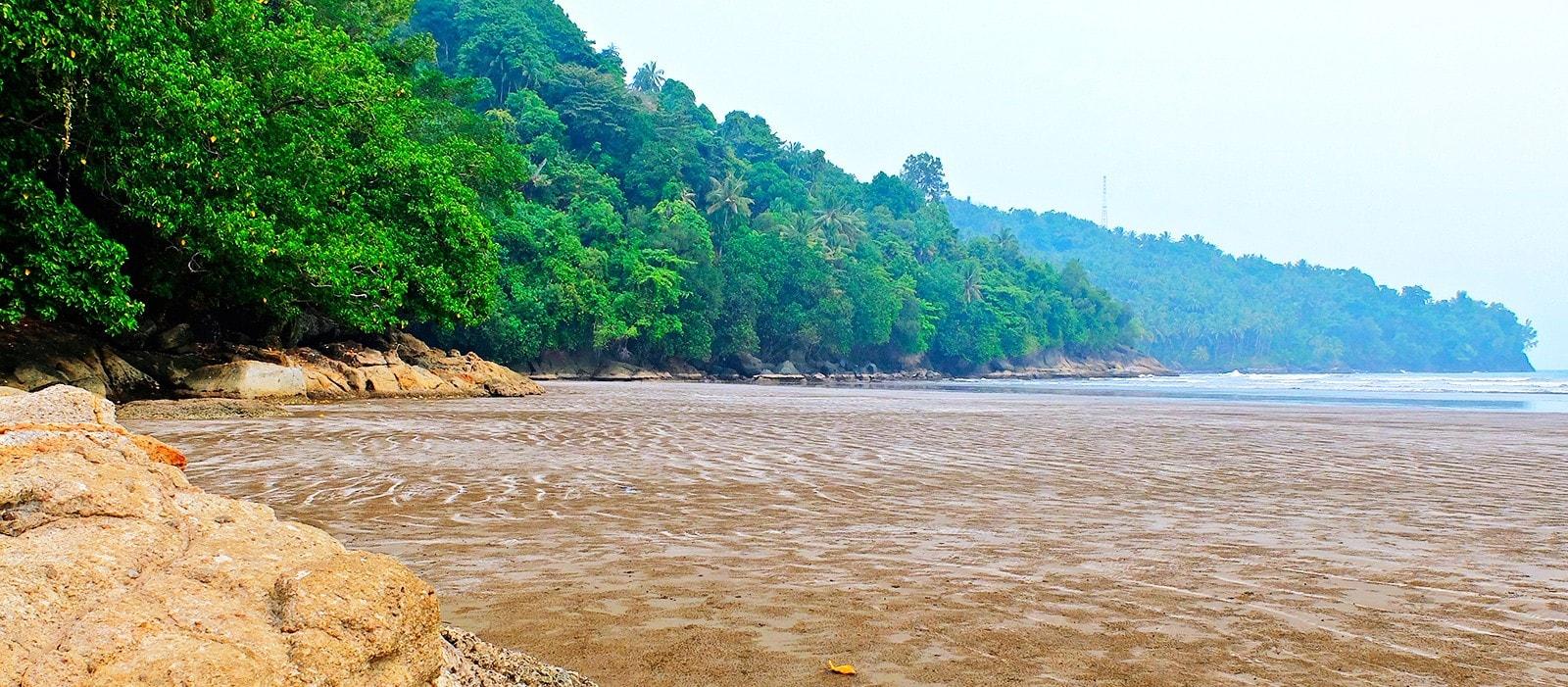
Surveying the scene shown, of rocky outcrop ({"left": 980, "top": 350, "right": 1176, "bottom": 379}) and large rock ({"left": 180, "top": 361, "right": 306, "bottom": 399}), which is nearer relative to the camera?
large rock ({"left": 180, "top": 361, "right": 306, "bottom": 399})

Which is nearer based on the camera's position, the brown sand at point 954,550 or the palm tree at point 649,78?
the brown sand at point 954,550

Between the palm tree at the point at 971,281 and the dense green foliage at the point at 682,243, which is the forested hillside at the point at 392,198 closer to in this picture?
the dense green foliage at the point at 682,243

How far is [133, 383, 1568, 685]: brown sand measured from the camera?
3.52 metres

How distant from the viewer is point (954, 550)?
5.46 meters

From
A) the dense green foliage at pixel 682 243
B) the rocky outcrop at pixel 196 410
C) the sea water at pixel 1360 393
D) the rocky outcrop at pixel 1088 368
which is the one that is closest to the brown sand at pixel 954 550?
the rocky outcrop at pixel 196 410

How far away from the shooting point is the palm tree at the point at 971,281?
9375 centimetres

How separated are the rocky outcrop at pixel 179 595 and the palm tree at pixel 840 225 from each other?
78903 mm

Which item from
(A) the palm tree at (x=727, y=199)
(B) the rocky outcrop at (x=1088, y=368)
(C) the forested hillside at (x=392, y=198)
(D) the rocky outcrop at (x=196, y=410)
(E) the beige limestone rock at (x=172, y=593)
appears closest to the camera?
(E) the beige limestone rock at (x=172, y=593)

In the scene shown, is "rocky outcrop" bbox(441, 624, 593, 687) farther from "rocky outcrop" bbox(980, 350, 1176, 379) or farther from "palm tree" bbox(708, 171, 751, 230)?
"rocky outcrop" bbox(980, 350, 1176, 379)

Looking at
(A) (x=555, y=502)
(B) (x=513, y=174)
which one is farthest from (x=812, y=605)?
(B) (x=513, y=174)

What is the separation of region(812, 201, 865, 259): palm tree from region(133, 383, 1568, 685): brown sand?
7123cm

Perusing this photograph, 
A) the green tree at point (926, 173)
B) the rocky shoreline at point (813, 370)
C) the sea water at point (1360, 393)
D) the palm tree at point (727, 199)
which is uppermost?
the green tree at point (926, 173)

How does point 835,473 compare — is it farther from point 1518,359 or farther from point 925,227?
point 1518,359

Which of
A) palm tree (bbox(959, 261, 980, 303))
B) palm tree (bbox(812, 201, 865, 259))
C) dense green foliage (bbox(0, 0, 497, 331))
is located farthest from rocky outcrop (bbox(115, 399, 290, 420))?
palm tree (bbox(959, 261, 980, 303))
